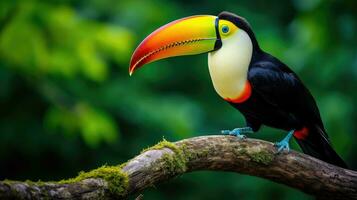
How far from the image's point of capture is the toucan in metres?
4.46

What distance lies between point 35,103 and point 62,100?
1.22 m

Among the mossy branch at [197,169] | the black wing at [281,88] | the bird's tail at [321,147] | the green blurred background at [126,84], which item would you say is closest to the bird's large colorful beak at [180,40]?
the black wing at [281,88]

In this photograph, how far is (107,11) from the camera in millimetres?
8367

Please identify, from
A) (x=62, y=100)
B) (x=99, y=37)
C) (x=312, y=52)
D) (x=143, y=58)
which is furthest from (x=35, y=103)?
(x=143, y=58)

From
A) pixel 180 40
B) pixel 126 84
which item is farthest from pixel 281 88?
pixel 126 84

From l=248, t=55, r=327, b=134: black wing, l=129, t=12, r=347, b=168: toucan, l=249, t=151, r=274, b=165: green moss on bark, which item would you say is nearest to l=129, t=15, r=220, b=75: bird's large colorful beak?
l=129, t=12, r=347, b=168: toucan

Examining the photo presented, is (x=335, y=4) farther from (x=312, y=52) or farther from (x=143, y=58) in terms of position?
(x=143, y=58)

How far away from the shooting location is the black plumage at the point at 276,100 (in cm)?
454

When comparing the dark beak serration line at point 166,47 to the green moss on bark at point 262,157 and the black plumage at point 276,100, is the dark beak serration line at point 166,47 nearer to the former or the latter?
the black plumage at point 276,100

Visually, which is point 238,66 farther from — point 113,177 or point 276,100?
point 113,177

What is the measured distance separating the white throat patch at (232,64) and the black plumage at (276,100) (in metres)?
0.06

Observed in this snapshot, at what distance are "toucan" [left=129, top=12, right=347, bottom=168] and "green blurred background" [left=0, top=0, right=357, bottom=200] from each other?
2.15 metres

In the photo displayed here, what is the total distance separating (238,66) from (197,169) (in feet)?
2.08

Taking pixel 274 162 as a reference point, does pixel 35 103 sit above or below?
above
